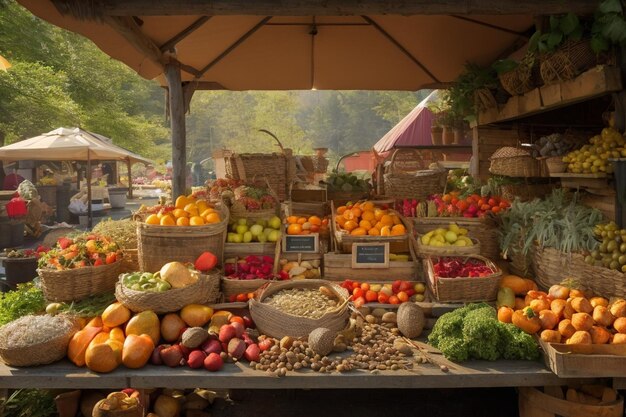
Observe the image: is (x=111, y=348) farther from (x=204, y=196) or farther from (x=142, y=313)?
(x=204, y=196)

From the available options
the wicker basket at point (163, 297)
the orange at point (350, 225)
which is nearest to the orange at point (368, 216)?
the orange at point (350, 225)

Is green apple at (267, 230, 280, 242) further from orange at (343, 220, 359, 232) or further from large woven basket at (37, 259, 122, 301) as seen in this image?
large woven basket at (37, 259, 122, 301)

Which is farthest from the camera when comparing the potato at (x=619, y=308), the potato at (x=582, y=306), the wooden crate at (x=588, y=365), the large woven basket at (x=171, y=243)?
the large woven basket at (x=171, y=243)

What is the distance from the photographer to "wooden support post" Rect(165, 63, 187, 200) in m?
5.66

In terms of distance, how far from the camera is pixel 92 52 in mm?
23672

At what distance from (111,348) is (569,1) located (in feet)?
13.6

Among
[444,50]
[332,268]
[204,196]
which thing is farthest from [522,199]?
[204,196]

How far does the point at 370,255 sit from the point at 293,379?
1.49 meters

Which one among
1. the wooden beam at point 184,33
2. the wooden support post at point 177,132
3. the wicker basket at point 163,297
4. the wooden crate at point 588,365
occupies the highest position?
the wooden beam at point 184,33

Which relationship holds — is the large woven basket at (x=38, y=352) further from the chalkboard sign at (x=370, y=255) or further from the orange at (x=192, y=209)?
the chalkboard sign at (x=370, y=255)

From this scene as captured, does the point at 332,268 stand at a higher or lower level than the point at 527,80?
lower

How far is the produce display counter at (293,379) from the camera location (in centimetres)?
292

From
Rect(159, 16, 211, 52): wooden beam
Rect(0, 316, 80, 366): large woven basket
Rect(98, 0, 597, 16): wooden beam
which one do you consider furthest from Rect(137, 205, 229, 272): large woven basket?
Rect(159, 16, 211, 52): wooden beam

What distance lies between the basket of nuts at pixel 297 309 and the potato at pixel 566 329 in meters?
1.40
